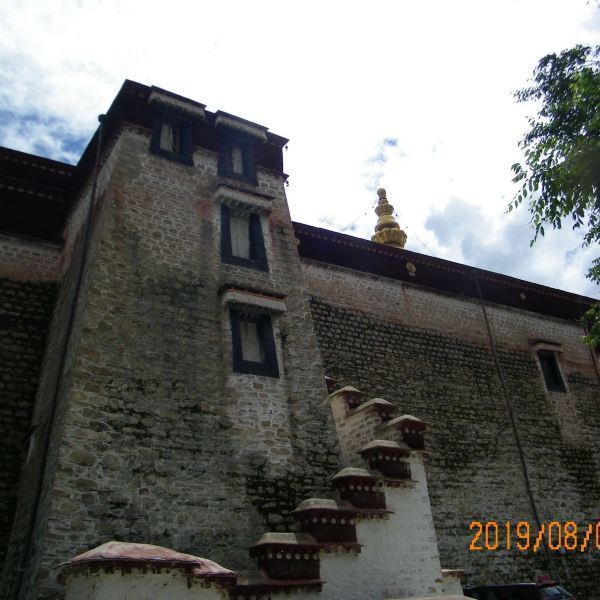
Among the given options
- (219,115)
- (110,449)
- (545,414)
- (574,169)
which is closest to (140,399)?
(110,449)

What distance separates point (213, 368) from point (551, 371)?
10.9 meters

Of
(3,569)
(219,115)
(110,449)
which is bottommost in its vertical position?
(3,569)

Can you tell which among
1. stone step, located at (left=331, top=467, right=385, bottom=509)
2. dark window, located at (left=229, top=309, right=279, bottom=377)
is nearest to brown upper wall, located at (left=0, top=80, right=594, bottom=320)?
dark window, located at (left=229, top=309, right=279, bottom=377)

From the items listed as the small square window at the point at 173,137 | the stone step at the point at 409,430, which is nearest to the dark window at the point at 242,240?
the small square window at the point at 173,137

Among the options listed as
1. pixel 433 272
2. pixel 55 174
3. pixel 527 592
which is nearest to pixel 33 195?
pixel 55 174

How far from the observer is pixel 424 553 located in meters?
7.87

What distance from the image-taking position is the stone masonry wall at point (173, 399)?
21.7ft

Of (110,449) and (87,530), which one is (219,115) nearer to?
(110,449)

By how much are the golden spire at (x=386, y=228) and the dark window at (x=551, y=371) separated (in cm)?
630

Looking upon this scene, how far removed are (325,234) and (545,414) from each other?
6940 millimetres

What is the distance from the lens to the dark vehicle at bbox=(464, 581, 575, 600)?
29.6ft

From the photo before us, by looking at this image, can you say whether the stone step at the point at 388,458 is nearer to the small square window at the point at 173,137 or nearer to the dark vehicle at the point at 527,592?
the dark vehicle at the point at 527,592

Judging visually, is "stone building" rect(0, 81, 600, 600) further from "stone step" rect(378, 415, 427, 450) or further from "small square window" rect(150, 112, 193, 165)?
"stone step" rect(378, 415, 427, 450)

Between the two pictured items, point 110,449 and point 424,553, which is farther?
point 424,553
